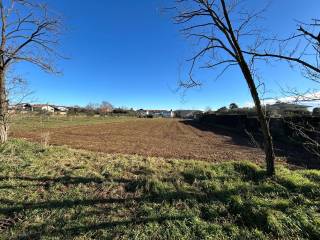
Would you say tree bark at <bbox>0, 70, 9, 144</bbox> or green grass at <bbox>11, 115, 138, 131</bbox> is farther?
green grass at <bbox>11, 115, 138, 131</bbox>

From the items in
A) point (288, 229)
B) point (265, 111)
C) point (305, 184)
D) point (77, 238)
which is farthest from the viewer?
point (265, 111)

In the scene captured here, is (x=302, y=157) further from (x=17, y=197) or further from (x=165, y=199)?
(x=17, y=197)

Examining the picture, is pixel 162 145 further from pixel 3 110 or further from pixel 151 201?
pixel 151 201

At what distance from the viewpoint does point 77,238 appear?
357 centimetres

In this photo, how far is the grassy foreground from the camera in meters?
3.84

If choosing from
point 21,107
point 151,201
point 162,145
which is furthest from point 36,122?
point 151,201

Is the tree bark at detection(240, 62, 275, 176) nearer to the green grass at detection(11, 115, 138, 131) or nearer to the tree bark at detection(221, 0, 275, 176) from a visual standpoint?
the tree bark at detection(221, 0, 275, 176)

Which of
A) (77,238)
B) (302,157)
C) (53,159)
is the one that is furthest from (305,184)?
(302,157)

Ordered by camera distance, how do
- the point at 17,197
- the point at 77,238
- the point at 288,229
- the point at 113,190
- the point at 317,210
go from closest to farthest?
the point at 77,238 < the point at 288,229 < the point at 317,210 < the point at 17,197 < the point at 113,190

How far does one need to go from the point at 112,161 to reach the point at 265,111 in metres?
4.64

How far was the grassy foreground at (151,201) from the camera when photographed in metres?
3.84

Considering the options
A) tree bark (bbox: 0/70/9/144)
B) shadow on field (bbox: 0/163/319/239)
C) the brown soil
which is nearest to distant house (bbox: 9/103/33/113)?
tree bark (bbox: 0/70/9/144)

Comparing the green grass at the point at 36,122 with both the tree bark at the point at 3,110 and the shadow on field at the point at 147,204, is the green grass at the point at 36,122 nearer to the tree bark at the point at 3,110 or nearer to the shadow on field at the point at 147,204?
the tree bark at the point at 3,110

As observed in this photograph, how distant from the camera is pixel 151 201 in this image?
482 cm
